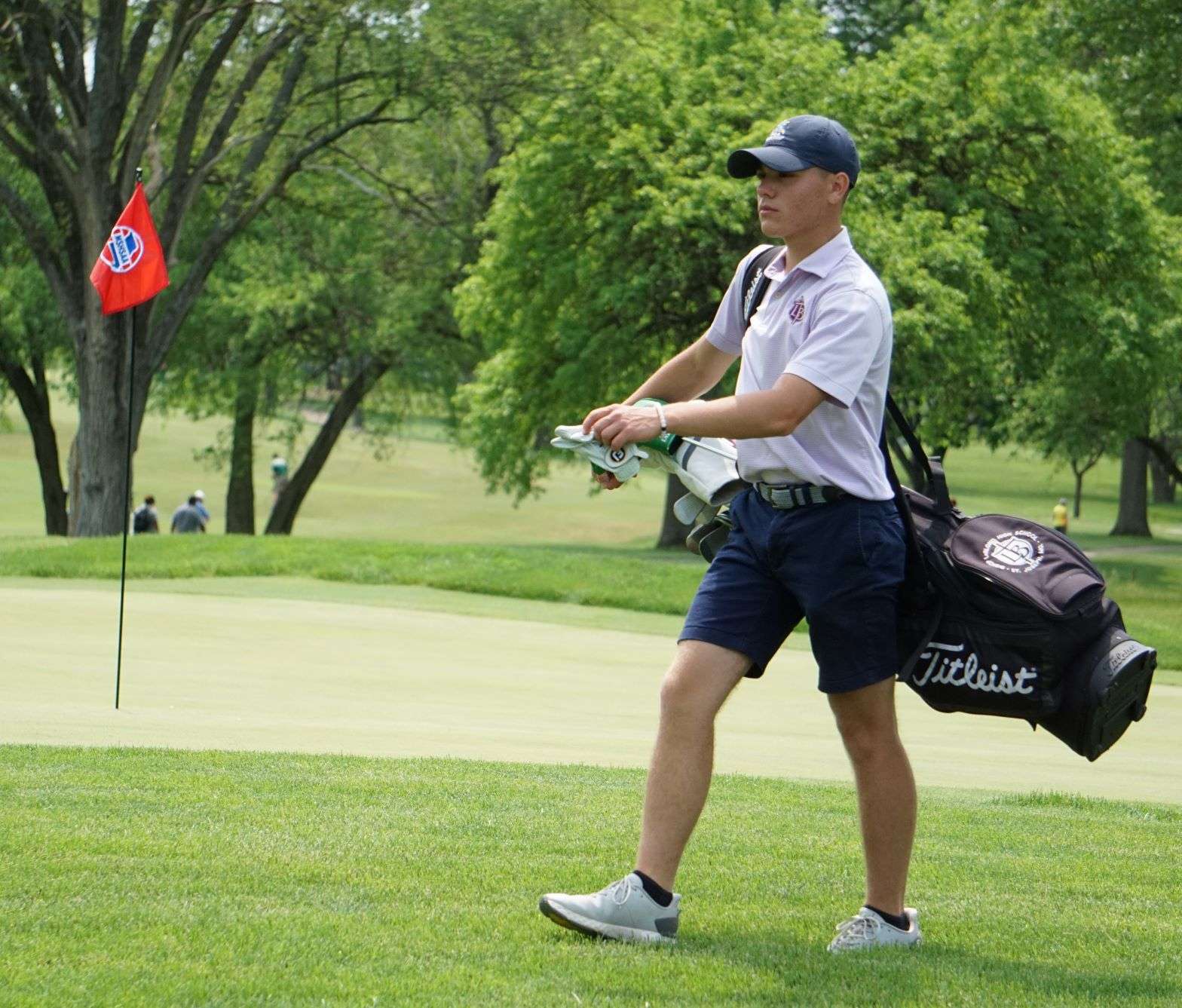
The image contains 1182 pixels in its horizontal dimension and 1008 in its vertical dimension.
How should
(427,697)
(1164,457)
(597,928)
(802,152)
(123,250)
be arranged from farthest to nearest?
(1164,457)
(123,250)
(427,697)
(802,152)
(597,928)

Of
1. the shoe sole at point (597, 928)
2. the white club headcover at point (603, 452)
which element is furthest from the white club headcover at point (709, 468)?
the shoe sole at point (597, 928)

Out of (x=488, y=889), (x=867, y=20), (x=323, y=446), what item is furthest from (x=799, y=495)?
(x=867, y=20)

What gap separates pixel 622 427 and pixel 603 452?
0.39ft

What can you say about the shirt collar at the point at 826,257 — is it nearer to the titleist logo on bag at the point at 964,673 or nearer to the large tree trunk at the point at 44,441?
the titleist logo on bag at the point at 964,673

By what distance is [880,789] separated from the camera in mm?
4422

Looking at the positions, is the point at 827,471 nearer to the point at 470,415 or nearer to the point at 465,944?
the point at 465,944

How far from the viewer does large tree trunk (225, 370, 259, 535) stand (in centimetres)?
3269

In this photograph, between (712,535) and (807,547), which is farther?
(712,535)

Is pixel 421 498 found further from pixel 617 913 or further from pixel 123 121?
pixel 617 913

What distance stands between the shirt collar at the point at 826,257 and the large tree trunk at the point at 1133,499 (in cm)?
4336

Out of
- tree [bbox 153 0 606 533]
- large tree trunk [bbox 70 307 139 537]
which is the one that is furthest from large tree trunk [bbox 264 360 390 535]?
large tree trunk [bbox 70 307 139 537]

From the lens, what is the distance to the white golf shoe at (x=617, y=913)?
13.5 feet

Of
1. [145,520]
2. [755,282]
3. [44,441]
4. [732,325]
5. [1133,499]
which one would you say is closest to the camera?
[755,282]

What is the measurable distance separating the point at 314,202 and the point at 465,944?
28452 millimetres
